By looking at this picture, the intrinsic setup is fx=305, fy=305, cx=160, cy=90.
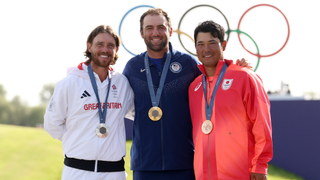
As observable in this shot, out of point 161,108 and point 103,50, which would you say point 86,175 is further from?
point 103,50

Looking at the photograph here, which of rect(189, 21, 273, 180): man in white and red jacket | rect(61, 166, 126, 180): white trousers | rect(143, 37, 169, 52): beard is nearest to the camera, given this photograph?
rect(189, 21, 273, 180): man in white and red jacket

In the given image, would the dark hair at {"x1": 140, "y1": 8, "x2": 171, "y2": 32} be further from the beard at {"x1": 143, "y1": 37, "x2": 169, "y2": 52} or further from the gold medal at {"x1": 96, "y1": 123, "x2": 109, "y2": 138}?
the gold medal at {"x1": 96, "y1": 123, "x2": 109, "y2": 138}

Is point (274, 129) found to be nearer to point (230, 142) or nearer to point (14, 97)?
point (230, 142)

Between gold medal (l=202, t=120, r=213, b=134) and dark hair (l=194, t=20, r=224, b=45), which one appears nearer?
gold medal (l=202, t=120, r=213, b=134)

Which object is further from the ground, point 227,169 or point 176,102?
point 176,102

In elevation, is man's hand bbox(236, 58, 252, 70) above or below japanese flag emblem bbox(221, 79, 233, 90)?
above

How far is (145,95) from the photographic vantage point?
13.7ft

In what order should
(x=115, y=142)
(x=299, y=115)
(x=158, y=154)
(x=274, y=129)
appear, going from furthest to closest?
1. (x=274, y=129)
2. (x=299, y=115)
3. (x=158, y=154)
4. (x=115, y=142)

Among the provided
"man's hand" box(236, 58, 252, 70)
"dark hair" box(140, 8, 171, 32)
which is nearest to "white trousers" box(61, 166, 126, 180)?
"man's hand" box(236, 58, 252, 70)

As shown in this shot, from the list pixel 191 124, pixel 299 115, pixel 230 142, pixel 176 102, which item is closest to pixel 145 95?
pixel 176 102

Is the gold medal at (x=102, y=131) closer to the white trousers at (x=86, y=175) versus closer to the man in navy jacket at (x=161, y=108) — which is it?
the white trousers at (x=86, y=175)

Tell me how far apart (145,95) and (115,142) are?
0.81 metres

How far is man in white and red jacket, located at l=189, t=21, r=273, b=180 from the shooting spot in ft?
10.4

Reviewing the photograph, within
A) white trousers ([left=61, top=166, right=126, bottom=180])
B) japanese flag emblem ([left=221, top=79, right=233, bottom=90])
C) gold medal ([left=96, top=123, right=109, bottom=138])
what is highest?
japanese flag emblem ([left=221, top=79, right=233, bottom=90])
